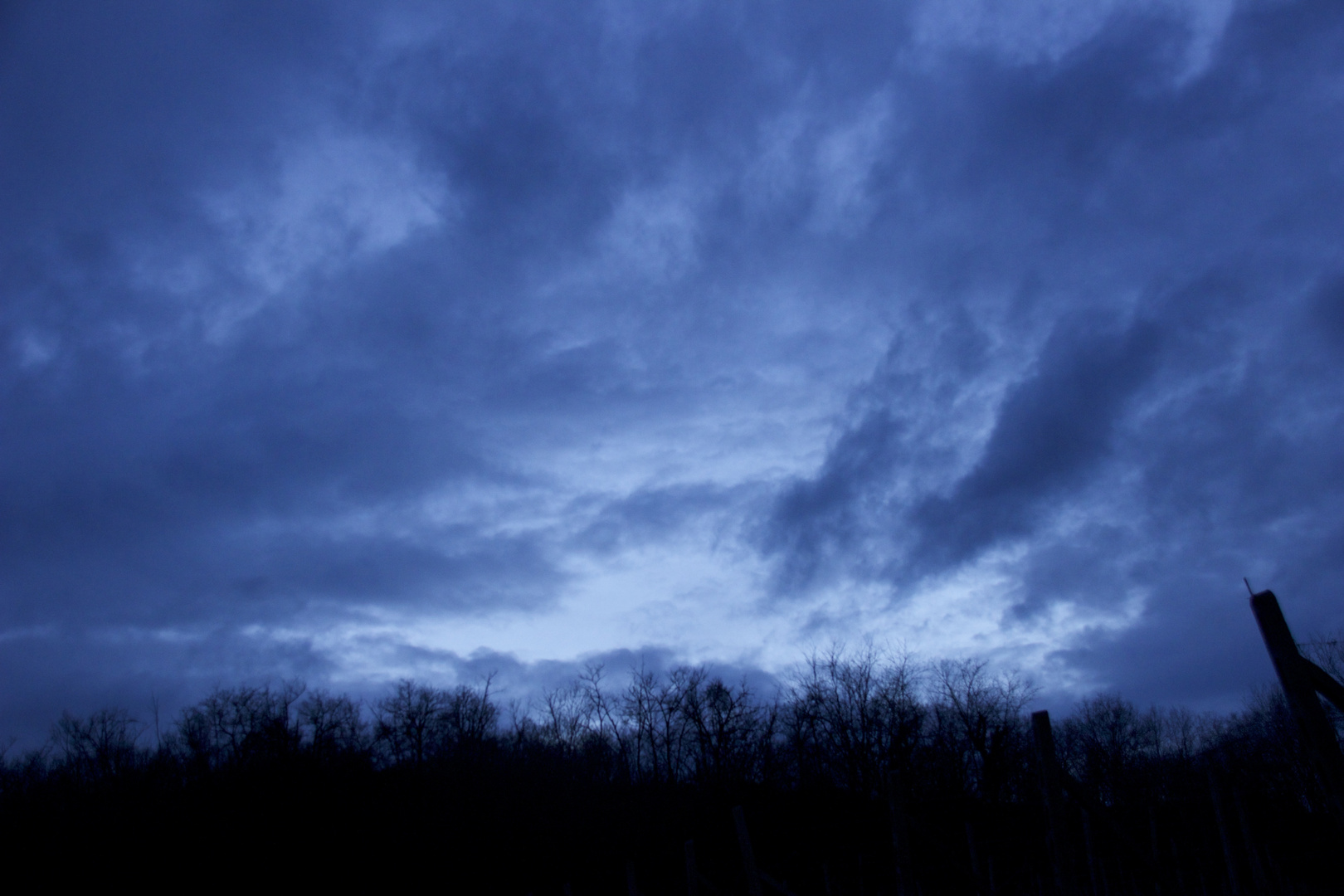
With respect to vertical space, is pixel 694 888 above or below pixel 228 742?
below

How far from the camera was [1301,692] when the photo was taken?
4.27 meters

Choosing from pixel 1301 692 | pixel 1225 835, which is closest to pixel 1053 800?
pixel 1301 692

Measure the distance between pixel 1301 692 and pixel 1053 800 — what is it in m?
3.28

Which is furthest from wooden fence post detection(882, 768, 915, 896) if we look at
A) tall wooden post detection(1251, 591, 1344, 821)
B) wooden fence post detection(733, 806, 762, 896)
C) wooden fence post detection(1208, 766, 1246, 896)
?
tall wooden post detection(1251, 591, 1344, 821)

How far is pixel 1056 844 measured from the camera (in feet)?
22.5

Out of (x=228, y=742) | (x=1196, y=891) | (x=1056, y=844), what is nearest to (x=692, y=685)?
(x=228, y=742)

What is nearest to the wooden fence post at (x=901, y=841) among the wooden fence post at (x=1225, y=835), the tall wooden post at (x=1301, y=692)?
the wooden fence post at (x=1225, y=835)

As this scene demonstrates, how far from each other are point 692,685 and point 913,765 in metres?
16.9

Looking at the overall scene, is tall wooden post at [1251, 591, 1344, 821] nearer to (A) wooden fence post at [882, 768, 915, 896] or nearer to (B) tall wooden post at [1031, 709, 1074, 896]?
(B) tall wooden post at [1031, 709, 1074, 896]

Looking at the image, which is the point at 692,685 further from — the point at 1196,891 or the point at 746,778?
the point at 1196,891

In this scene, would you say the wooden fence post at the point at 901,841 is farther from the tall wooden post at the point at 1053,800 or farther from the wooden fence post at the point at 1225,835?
the wooden fence post at the point at 1225,835

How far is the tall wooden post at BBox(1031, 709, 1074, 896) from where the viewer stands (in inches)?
261

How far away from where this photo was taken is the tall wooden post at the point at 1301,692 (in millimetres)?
4238

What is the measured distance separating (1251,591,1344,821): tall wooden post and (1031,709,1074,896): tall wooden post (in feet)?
7.94
